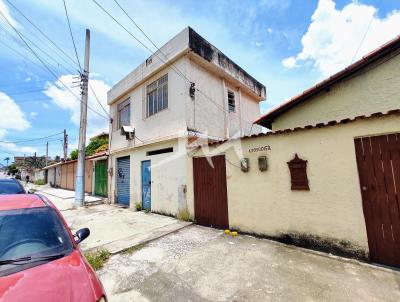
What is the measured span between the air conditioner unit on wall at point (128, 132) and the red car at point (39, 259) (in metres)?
7.80

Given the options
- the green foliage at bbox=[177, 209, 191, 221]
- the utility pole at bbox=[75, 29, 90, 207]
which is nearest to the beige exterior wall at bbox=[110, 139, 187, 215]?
the green foliage at bbox=[177, 209, 191, 221]

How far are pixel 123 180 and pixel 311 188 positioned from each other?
32.1 ft

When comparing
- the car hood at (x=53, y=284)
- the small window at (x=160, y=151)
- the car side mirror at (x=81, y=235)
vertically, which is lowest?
the car hood at (x=53, y=284)

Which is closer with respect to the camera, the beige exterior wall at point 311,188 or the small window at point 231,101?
the beige exterior wall at point 311,188

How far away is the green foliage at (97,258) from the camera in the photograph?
3904 millimetres

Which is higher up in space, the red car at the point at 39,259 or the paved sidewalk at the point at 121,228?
the red car at the point at 39,259

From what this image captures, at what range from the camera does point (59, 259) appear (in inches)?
84.1

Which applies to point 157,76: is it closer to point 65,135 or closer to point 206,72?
point 206,72

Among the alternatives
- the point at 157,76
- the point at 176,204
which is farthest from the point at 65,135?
the point at 176,204

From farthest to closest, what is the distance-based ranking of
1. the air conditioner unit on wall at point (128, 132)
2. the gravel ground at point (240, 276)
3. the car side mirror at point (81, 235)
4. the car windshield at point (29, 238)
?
1. the air conditioner unit on wall at point (128, 132)
2. the gravel ground at point (240, 276)
3. the car side mirror at point (81, 235)
4. the car windshield at point (29, 238)

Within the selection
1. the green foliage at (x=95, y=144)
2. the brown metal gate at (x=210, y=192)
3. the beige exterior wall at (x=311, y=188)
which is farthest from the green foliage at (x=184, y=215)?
the green foliage at (x=95, y=144)

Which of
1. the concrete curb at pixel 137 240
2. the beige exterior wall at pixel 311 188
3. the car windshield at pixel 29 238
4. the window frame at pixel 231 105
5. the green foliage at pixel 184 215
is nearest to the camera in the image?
the car windshield at pixel 29 238

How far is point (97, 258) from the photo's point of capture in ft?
13.6

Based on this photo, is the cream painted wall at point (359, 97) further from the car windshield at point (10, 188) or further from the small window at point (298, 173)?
the car windshield at point (10, 188)
